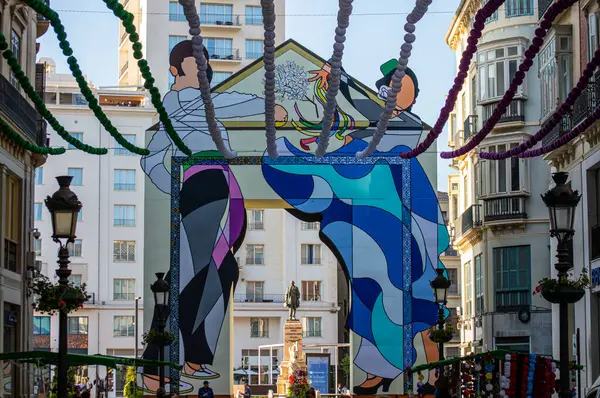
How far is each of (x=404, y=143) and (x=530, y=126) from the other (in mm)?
6850

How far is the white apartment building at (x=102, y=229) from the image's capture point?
2643 inches

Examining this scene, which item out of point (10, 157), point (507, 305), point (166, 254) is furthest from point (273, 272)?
point (10, 157)

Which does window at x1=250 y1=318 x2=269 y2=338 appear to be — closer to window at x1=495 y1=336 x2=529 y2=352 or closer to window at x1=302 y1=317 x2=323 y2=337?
window at x1=302 y1=317 x2=323 y2=337

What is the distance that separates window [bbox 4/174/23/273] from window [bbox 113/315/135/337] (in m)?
36.5

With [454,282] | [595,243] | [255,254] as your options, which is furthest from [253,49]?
[595,243]

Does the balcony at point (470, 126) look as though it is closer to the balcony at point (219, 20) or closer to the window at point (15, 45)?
the window at point (15, 45)

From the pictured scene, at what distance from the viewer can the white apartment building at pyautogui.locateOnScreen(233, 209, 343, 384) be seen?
7094 cm

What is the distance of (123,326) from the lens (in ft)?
222

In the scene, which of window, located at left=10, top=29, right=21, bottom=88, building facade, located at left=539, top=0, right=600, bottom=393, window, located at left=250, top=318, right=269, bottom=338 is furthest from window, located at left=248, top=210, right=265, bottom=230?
building facade, located at left=539, top=0, right=600, bottom=393

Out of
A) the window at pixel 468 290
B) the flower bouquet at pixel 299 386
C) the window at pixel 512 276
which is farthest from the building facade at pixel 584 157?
the window at pixel 468 290

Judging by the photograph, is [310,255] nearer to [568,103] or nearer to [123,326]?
[123,326]

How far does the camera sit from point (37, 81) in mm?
33938

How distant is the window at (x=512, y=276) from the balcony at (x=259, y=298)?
3221 cm

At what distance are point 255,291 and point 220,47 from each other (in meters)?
13.7
